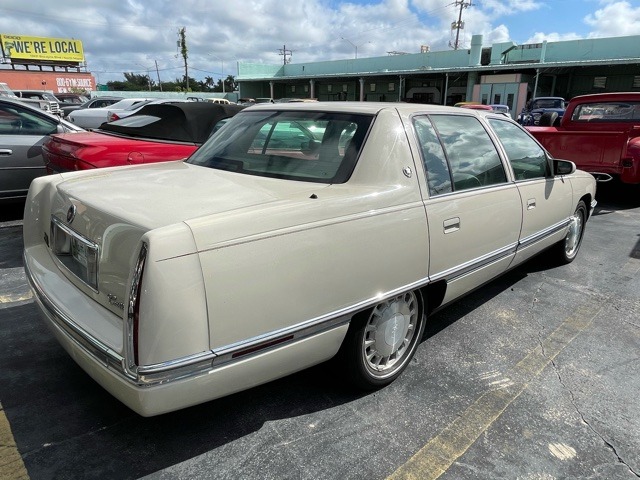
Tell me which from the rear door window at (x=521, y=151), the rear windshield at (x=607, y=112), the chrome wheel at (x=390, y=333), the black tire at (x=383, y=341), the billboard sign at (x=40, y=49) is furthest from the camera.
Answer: the billboard sign at (x=40, y=49)

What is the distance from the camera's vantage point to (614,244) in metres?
5.94

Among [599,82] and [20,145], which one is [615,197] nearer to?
[20,145]

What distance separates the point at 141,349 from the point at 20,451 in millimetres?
1057

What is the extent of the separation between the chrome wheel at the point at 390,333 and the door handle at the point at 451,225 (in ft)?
1.45

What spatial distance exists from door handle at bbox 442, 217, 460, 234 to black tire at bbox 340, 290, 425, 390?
1.39 ft

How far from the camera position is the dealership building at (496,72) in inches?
1115

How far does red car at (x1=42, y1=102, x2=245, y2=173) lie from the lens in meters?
4.68

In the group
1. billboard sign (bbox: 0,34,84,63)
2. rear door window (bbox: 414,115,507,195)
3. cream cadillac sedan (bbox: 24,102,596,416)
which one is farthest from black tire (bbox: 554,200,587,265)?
billboard sign (bbox: 0,34,84,63)

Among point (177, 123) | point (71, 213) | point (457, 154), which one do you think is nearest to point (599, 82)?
point (177, 123)

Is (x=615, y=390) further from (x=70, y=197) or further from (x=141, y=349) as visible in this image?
(x=70, y=197)

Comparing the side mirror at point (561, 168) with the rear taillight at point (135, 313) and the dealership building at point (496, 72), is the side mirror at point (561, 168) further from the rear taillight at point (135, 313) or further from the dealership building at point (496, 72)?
the dealership building at point (496, 72)

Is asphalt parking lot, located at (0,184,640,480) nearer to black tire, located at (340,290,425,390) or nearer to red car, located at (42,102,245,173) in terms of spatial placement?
black tire, located at (340,290,425,390)

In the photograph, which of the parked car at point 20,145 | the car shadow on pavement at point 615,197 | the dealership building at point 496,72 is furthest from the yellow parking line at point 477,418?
the dealership building at point 496,72

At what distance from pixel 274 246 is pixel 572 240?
425 cm
